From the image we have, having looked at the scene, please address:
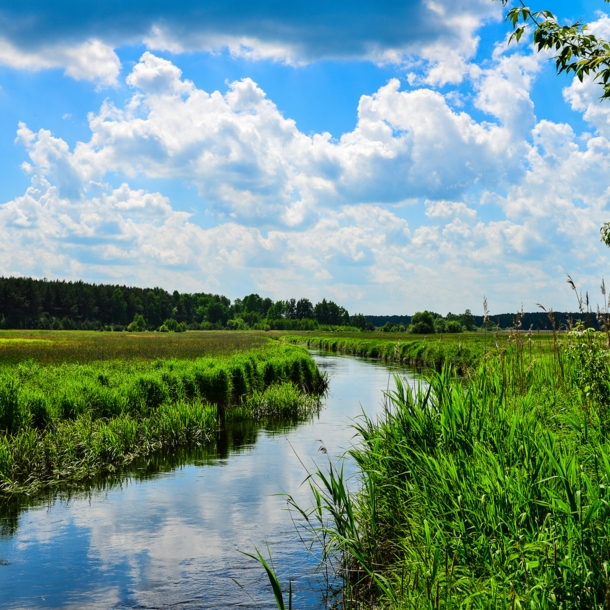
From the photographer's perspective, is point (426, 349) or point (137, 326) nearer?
point (426, 349)

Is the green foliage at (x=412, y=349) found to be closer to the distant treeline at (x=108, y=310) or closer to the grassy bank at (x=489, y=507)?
the grassy bank at (x=489, y=507)

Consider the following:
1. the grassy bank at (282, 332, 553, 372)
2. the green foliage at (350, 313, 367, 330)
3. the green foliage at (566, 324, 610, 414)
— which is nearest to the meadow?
the grassy bank at (282, 332, 553, 372)

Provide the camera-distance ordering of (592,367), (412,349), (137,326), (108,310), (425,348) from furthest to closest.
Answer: (108,310) → (137,326) → (412,349) → (425,348) → (592,367)

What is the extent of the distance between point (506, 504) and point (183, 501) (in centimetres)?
770

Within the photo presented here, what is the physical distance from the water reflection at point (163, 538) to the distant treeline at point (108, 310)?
116 meters

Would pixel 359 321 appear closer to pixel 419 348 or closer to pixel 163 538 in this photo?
pixel 419 348

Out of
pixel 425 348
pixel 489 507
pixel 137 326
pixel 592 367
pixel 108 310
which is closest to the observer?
pixel 489 507

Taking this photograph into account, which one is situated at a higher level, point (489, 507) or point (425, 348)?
point (489, 507)

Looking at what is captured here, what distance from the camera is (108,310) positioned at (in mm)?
149000

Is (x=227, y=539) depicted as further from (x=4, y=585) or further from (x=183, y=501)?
(x=4, y=585)

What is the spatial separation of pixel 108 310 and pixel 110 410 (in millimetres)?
140112

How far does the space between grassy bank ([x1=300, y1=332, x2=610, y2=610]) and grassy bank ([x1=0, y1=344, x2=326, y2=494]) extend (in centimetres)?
695

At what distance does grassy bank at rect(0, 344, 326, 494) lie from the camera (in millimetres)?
12938

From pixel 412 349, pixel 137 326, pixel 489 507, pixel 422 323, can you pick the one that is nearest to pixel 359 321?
pixel 137 326
